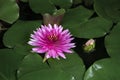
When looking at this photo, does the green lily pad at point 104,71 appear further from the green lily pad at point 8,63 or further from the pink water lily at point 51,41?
the green lily pad at point 8,63

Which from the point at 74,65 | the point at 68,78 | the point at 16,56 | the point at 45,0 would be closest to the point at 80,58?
the point at 74,65

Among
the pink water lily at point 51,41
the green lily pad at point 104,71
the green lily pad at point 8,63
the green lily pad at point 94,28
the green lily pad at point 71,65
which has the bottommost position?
the green lily pad at point 8,63

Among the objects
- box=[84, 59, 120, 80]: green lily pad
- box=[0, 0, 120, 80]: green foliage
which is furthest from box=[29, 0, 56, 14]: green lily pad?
box=[84, 59, 120, 80]: green lily pad

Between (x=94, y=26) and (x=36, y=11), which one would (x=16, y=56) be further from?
(x=94, y=26)

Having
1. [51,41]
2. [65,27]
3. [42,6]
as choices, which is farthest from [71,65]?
[42,6]

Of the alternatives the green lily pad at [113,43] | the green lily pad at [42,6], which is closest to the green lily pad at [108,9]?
the green lily pad at [113,43]

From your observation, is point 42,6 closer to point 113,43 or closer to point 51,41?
point 51,41
